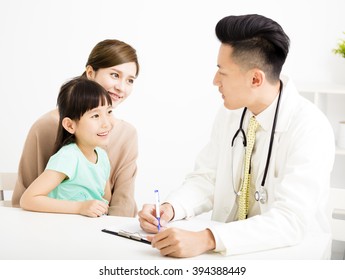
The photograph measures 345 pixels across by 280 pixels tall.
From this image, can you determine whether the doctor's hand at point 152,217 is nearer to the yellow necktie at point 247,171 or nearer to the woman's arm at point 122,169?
the yellow necktie at point 247,171

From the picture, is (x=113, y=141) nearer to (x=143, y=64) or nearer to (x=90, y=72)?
(x=90, y=72)

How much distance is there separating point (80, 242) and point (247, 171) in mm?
641

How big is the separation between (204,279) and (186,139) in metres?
2.52

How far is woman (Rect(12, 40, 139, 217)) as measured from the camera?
257 cm

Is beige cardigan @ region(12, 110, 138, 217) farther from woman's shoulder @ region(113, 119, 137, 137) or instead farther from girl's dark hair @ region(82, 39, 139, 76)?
girl's dark hair @ region(82, 39, 139, 76)

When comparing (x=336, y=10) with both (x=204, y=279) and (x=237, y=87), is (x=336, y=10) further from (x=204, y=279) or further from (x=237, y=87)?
(x=204, y=279)

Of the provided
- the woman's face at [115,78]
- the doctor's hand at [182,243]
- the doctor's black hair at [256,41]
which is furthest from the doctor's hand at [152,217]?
the woman's face at [115,78]

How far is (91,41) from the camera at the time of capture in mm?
4152

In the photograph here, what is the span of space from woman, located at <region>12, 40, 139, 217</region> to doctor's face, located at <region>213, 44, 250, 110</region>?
2.31 ft

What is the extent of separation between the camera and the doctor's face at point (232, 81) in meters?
2.07

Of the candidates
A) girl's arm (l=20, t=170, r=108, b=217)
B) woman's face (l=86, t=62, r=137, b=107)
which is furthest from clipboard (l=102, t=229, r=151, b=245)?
woman's face (l=86, t=62, r=137, b=107)

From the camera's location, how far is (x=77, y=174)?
2.31 meters

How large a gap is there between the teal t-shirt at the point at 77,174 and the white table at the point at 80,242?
0.25 m

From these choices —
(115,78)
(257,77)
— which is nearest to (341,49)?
(115,78)
